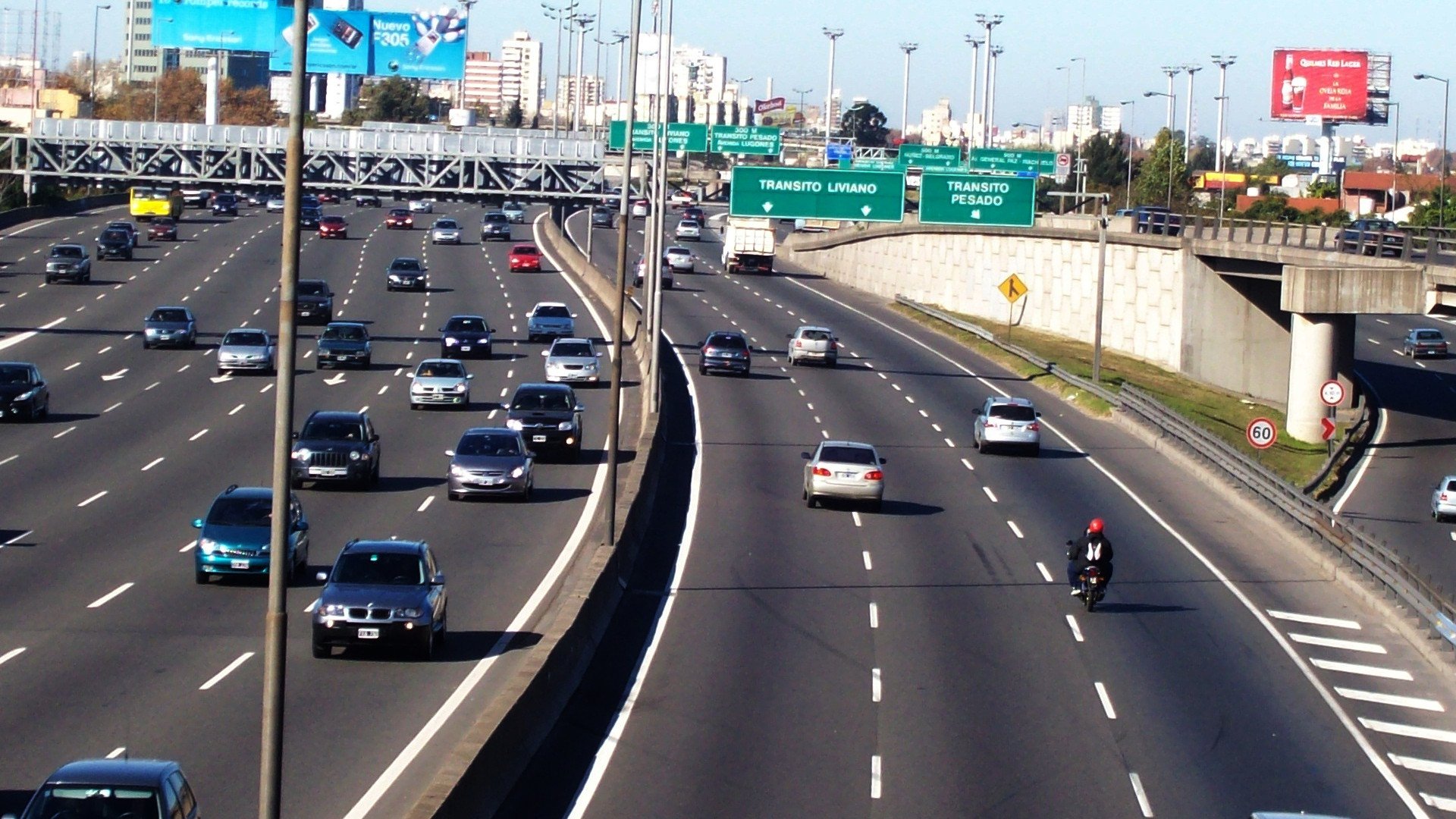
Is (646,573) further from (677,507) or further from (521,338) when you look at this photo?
(521,338)

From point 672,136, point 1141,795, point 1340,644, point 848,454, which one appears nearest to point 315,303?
point 672,136

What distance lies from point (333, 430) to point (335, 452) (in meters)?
0.89

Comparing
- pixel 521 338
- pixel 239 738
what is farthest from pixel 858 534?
pixel 521 338

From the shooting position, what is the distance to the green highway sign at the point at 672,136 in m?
76.4

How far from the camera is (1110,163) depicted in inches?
6452

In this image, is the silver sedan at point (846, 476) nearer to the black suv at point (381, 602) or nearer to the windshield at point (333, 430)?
the windshield at point (333, 430)

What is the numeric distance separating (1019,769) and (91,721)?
9548 mm

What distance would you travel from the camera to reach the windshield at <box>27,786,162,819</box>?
476 inches

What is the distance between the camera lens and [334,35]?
6944cm

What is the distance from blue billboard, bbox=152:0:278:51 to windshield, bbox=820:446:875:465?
40340mm

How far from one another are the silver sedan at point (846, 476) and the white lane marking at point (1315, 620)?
9.29 metres

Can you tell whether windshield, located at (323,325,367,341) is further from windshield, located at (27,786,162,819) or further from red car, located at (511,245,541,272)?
windshield, located at (27,786,162,819)

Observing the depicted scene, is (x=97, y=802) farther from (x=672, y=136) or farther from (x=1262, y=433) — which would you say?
(x=672, y=136)

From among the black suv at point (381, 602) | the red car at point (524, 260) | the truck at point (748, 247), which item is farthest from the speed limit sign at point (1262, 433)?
the truck at point (748, 247)
